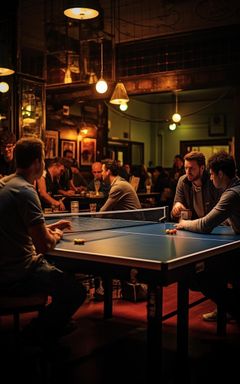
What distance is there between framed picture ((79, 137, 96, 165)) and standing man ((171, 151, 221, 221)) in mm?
7907

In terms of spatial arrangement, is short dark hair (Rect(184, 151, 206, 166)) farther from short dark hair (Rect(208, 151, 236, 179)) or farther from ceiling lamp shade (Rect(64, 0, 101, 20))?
ceiling lamp shade (Rect(64, 0, 101, 20))

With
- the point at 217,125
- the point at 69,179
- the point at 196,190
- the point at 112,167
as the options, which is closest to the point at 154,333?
the point at 196,190

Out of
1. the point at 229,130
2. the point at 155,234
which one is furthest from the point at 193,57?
the point at 229,130

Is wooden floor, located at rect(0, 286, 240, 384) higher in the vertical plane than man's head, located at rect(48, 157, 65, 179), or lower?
lower

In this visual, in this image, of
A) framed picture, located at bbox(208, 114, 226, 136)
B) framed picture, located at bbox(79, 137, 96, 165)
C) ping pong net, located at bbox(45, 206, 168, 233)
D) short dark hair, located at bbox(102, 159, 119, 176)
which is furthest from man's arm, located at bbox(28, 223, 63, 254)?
framed picture, located at bbox(208, 114, 226, 136)

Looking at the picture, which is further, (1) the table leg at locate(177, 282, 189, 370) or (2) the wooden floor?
(1) the table leg at locate(177, 282, 189, 370)

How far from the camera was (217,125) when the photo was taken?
666 inches

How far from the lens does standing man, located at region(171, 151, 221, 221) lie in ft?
16.7

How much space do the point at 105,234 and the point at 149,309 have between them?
3.99 ft

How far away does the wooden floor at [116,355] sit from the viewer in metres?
3.48

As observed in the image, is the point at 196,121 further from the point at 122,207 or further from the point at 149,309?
the point at 149,309

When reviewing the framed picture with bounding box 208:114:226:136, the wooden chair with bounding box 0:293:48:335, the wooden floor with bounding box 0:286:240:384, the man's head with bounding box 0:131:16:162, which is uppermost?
the framed picture with bounding box 208:114:226:136

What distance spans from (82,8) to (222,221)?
10.2 ft

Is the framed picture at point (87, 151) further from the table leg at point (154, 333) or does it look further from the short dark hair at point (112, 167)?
the table leg at point (154, 333)
